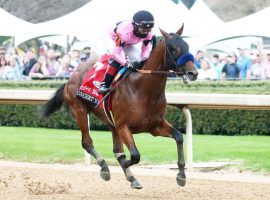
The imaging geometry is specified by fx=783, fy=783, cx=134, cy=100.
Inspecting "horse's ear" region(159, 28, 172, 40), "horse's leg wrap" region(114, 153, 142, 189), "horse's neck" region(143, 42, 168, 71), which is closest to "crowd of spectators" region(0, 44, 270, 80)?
"horse's leg wrap" region(114, 153, 142, 189)

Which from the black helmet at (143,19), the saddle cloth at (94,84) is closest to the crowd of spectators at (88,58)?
the saddle cloth at (94,84)

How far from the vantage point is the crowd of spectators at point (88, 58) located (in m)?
16.2

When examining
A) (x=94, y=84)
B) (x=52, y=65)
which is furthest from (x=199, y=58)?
(x=94, y=84)

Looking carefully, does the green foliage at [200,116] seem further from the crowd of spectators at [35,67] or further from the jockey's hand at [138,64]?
the jockey's hand at [138,64]

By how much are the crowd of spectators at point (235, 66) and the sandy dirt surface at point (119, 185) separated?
7.22 metres

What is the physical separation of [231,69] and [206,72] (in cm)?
65

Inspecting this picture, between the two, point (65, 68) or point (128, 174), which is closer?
point (128, 174)

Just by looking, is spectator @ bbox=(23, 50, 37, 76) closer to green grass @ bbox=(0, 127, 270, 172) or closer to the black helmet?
green grass @ bbox=(0, 127, 270, 172)

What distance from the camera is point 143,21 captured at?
286 inches

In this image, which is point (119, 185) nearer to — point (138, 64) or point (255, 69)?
point (138, 64)

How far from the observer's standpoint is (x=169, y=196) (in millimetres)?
7156

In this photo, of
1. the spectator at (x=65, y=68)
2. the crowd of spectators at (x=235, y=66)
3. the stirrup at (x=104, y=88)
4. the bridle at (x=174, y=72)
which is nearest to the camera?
the bridle at (x=174, y=72)

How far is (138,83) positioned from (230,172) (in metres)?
2.15

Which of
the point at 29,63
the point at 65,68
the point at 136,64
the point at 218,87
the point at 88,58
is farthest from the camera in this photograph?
the point at 29,63
